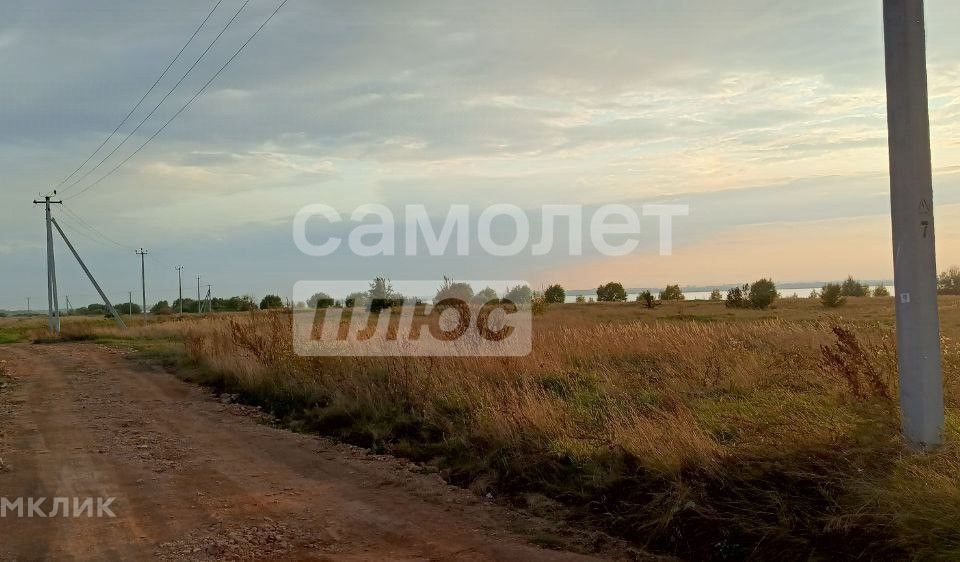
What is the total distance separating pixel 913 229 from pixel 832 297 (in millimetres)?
41641

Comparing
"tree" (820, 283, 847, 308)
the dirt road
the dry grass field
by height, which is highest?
"tree" (820, 283, 847, 308)

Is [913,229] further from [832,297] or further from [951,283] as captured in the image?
[951,283]

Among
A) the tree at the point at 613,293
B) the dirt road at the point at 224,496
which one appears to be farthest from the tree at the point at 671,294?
the dirt road at the point at 224,496

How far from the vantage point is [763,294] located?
43500 mm

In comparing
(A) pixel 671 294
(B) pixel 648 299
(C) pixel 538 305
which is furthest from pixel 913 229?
(A) pixel 671 294

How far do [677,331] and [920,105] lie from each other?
31.7ft

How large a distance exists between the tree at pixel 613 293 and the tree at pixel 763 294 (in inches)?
818

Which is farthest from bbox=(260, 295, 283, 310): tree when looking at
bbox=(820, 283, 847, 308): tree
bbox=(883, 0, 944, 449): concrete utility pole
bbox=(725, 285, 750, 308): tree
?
bbox=(820, 283, 847, 308): tree

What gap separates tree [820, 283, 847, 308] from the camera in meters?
42.5

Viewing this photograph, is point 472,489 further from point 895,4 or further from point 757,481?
point 895,4

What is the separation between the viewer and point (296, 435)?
9.60 meters

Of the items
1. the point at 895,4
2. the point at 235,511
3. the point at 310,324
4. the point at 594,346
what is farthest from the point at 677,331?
the point at 235,511

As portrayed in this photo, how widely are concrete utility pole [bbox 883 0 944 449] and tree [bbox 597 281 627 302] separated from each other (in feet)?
196

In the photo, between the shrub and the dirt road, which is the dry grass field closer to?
the dirt road
